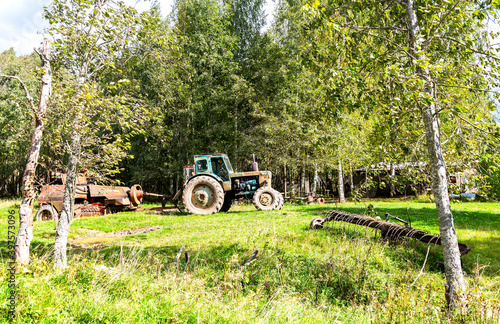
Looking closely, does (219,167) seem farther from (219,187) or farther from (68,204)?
(68,204)

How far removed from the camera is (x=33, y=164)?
13.8 feet

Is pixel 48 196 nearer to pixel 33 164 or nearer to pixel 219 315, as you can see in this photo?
pixel 33 164

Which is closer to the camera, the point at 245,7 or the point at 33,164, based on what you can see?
the point at 33,164

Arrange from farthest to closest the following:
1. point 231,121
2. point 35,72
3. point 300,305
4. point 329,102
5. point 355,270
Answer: point 231,121 → point 355,270 → point 329,102 → point 35,72 → point 300,305

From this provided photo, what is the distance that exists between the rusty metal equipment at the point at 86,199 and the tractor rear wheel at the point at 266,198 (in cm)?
500

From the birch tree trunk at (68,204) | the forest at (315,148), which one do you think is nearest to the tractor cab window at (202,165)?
the forest at (315,148)

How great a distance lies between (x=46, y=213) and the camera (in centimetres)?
1327

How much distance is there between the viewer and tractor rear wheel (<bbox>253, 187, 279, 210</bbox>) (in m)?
13.9

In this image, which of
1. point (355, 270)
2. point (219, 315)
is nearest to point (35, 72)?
point (219, 315)

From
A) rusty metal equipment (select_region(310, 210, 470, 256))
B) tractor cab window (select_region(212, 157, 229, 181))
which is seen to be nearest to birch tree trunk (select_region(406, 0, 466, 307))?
rusty metal equipment (select_region(310, 210, 470, 256))

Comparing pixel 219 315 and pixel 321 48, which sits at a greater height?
pixel 321 48

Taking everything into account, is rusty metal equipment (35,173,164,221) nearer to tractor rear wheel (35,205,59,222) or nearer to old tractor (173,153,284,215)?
tractor rear wheel (35,205,59,222)

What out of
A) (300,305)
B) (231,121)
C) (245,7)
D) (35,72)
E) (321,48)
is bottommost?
(300,305)

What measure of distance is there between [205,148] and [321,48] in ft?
60.3
